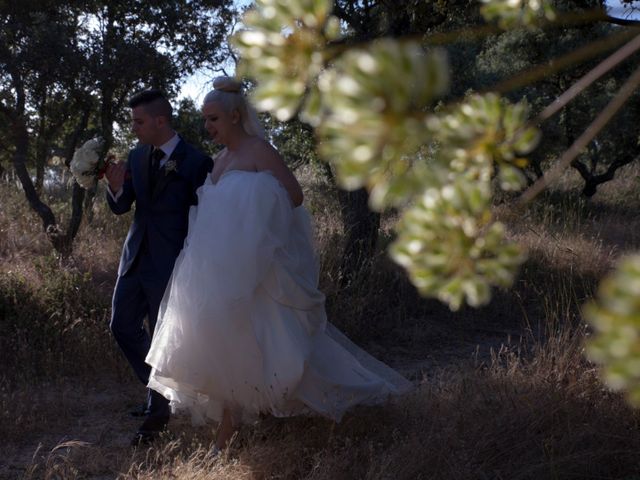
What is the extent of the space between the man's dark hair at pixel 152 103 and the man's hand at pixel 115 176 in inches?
16.0

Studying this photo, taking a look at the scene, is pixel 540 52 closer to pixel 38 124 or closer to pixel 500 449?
pixel 38 124

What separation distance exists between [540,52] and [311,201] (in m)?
7.86

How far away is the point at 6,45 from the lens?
855cm

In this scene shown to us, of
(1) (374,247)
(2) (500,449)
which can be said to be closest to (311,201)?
(1) (374,247)

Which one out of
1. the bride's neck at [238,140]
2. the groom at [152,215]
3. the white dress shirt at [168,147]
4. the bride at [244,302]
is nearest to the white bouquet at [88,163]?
the groom at [152,215]

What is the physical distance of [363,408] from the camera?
15.4ft

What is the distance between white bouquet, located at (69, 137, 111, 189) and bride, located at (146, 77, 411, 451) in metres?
0.93

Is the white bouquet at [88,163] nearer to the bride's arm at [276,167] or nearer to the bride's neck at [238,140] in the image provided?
the bride's neck at [238,140]

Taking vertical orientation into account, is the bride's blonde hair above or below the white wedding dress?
above

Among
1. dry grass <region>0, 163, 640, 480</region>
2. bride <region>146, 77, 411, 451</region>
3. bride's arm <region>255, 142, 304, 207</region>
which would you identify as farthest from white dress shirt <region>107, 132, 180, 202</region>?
dry grass <region>0, 163, 640, 480</region>

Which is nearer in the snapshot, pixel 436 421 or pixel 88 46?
pixel 436 421

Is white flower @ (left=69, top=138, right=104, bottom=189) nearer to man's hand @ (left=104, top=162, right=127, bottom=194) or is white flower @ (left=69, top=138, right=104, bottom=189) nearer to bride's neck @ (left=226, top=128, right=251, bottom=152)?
man's hand @ (left=104, top=162, right=127, bottom=194)

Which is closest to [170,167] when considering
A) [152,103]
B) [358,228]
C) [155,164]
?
[155,164]

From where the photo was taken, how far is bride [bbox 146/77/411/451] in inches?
170
